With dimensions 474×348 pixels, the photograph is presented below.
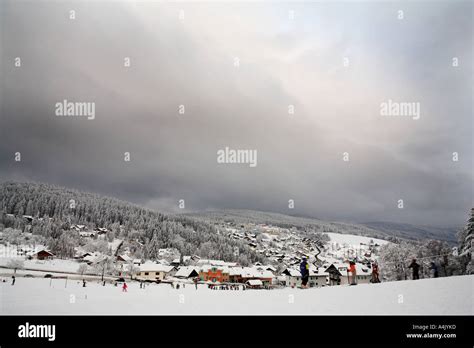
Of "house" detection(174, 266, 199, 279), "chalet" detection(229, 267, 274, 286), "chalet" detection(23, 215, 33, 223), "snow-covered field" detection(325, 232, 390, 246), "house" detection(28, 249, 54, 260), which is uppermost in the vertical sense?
"chalet" detection(23, 215, 33, 223)

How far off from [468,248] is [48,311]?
25.2 meters

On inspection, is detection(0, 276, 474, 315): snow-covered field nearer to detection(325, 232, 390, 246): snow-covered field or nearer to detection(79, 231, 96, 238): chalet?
detection(79, 231, 96, 238): chalet

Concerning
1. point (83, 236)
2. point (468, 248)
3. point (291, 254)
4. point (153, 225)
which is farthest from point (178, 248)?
point (468, 248)

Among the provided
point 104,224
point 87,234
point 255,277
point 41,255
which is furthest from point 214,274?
point 104,224

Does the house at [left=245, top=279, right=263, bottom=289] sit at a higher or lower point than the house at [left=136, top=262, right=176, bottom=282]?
lower

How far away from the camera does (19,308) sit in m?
11.5

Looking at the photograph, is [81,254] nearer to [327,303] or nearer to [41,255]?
[41,255]

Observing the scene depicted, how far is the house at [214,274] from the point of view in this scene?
231ft

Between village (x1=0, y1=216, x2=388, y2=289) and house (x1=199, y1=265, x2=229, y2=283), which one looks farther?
house (x1=199, y1=265, x2=229, y2=283)

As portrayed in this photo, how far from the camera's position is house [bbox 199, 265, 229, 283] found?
231 feet

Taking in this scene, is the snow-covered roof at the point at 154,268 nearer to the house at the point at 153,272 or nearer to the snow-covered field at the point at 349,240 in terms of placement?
the house at the point at 153,272
